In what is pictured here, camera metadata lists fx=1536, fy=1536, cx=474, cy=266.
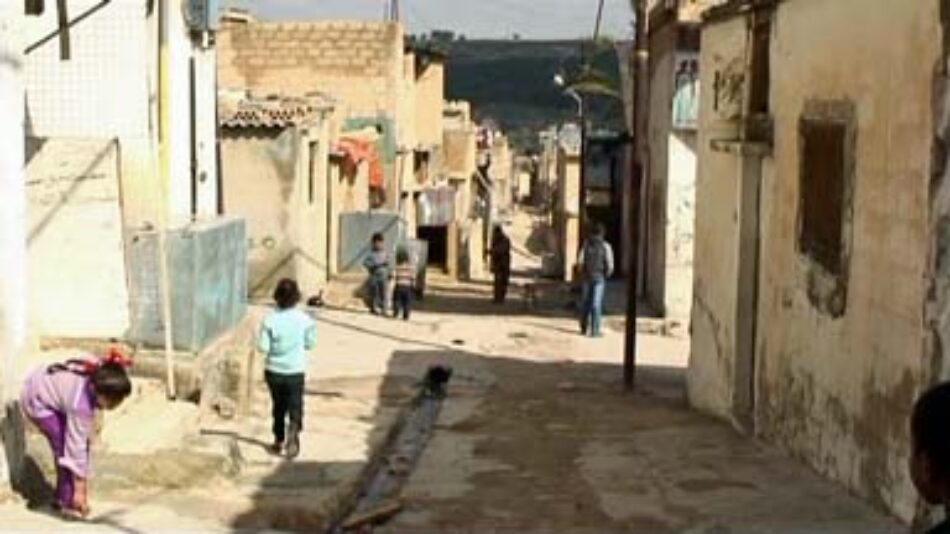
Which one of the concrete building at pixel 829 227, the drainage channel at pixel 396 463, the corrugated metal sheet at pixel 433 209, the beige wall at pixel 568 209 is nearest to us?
the concrete building at pixel 829 227

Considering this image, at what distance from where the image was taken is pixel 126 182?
1206cm

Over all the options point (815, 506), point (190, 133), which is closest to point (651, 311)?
point (190, 133)

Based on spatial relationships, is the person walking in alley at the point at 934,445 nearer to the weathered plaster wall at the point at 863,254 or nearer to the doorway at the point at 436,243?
the weathered plaster wall at the point at 863,254

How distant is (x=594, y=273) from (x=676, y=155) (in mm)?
2820

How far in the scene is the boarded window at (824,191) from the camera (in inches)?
364

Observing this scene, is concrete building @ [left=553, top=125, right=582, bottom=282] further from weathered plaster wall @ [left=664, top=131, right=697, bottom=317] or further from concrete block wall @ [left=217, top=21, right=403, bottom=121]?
weathered plaster wall @ [left=664, top=131, right=697, bottom=317]

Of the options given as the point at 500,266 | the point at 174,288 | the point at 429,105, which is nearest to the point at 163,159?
the point at 174,288

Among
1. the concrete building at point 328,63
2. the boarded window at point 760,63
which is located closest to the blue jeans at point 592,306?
the boarded window at point 760,63

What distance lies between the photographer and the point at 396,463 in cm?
1050

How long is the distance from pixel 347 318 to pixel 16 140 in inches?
578

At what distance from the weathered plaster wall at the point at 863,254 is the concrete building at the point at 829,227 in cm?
2

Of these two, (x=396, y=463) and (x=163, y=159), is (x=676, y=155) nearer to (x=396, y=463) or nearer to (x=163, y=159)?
(x=163, y=159)

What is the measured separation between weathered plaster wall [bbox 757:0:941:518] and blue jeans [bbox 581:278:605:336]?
876cm

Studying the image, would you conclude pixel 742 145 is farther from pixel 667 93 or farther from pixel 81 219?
pixel 667 93
